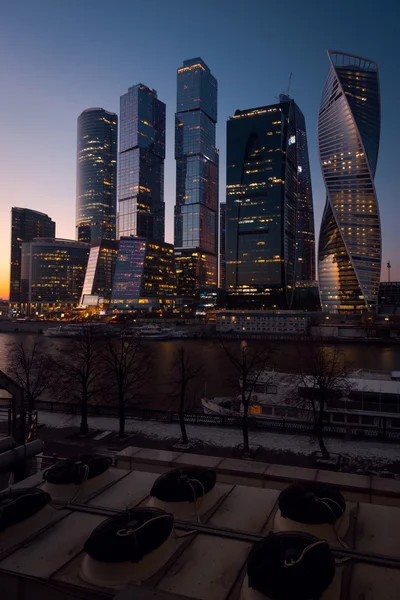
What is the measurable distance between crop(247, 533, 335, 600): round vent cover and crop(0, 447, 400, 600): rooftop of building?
0.31m

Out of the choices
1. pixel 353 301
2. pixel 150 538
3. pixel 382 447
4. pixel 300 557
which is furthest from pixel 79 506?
pixel 353 301

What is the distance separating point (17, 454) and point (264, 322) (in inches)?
5888

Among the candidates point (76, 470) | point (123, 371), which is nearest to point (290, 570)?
point (76, 470)

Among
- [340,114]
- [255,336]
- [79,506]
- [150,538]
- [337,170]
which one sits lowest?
[255,336]

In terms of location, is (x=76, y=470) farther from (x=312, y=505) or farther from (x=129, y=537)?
(x=312, y=505)

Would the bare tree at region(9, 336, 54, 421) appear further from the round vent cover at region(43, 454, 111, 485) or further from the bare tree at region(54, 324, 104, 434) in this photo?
the round vent cover at region(43, 454, 111, 485)

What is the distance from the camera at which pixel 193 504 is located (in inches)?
234

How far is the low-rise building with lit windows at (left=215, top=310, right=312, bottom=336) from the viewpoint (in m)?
149

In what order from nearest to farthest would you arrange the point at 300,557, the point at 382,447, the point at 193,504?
the point at 300,557
the point at 193,504
the point at 382,447

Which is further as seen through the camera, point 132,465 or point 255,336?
point 255,336

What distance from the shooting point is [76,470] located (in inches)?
276

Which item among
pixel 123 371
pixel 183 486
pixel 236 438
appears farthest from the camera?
pixel 123 371

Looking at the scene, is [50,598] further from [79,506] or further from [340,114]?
[340,114]

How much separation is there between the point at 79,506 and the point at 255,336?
13748cm
